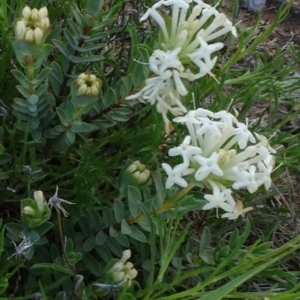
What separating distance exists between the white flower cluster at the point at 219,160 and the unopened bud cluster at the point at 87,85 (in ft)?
0.53

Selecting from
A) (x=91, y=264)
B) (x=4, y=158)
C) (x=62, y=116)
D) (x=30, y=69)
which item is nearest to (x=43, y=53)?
(x=30, y=69)

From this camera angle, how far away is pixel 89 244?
1175mm

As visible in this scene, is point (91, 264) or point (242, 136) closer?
point (242, 136)

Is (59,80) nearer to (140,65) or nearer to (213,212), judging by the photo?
(140,65)

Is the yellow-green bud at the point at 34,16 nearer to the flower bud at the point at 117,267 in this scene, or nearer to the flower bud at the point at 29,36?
the flower bud at the point at 29,36

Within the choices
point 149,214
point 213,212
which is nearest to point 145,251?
point 149,214

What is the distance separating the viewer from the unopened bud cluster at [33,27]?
0.93 meters

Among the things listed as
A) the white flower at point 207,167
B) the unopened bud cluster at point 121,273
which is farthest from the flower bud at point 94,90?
the unopened bud cluster at point 121,273

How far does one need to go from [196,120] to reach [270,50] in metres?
1.44

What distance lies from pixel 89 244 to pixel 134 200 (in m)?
0.19

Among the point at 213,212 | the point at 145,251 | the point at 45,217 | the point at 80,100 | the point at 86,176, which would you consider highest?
the point at 80,100

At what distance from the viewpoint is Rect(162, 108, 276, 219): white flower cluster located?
92cm

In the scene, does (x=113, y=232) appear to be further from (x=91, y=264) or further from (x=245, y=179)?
(x=245, y=179)

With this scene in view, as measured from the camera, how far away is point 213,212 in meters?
1.61
